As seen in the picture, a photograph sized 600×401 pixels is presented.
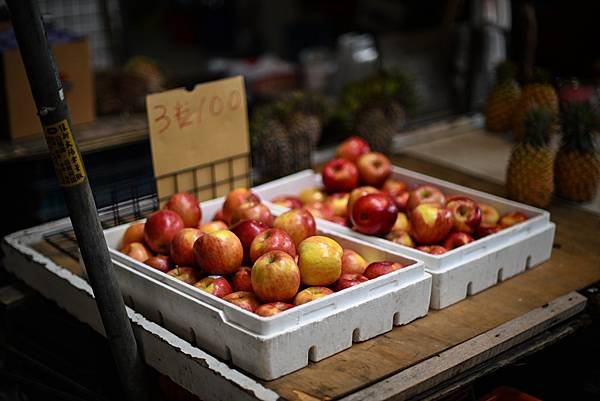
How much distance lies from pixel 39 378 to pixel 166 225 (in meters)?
0.85

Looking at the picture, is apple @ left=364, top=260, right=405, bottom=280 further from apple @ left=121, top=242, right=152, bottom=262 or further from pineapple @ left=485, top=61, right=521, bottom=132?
pineapple @ left=485, top=61, right=521, bottom=132

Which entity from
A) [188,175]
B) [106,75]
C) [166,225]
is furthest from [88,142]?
[166,225]

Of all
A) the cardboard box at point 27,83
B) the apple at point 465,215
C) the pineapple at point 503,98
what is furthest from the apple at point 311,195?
the cardboard box at point 27,83

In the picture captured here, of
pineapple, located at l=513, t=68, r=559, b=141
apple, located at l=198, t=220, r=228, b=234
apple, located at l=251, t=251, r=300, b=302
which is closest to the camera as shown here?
apple, located at l=251, t=251, r=300, b=302

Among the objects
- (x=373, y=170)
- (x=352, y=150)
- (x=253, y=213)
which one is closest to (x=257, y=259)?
(x=253, y=213)

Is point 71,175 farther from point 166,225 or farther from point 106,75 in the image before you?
point 106,75

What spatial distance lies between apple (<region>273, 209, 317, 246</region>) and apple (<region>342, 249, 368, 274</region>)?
0.14m

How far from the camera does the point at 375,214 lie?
7.34 feet

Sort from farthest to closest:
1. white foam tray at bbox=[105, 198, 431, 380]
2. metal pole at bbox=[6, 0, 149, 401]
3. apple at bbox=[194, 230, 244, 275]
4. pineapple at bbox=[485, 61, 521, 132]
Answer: pineapple at bbox=[485, 61, 521, 132]
apple at bbox=[194, 230, 244, 275]
white foam tray at bbox=[105, 198, 431, 380]
metal pole at bbox=[6, 0, 149, 401]

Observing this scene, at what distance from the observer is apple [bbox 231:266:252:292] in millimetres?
2010

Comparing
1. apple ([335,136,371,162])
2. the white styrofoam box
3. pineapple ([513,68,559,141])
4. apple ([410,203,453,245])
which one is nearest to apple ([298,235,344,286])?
the white styrofoam box

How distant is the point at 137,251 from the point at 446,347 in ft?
3.03

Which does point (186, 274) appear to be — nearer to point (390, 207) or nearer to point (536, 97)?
point (390, 207)

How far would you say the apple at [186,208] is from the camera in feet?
7.74
